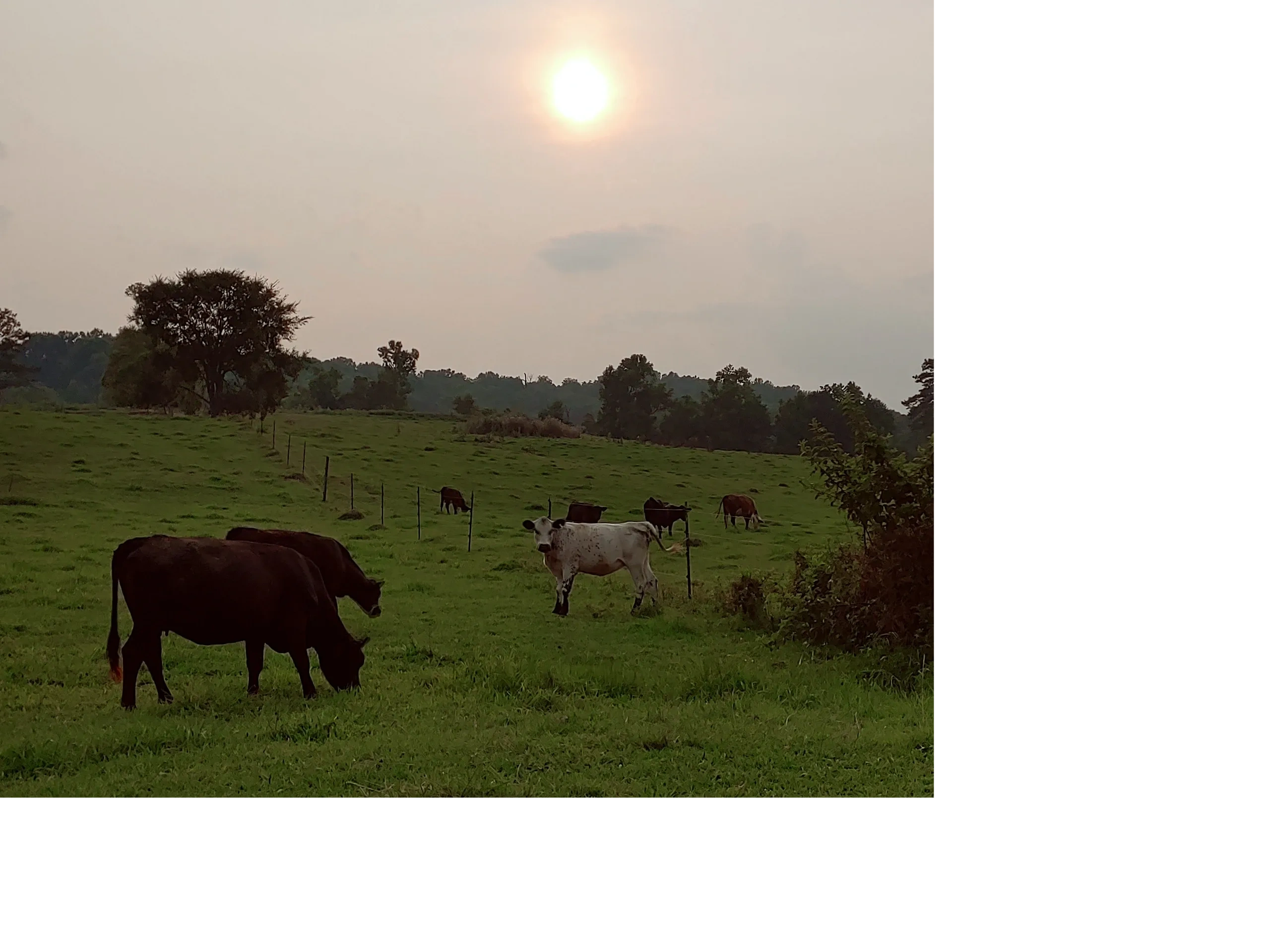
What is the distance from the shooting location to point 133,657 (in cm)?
284

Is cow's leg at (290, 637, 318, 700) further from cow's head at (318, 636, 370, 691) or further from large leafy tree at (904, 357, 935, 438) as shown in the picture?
large leafy tree at (904, 357, 935, 438)

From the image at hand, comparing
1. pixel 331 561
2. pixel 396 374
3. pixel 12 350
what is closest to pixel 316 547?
pixel 331 561

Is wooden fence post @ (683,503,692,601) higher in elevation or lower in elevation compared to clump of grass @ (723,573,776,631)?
higher

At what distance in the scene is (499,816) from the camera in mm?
1783

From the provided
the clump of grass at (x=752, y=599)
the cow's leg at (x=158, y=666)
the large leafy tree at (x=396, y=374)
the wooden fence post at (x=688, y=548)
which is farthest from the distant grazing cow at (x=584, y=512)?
the cow's leg at (x=158, y=666)

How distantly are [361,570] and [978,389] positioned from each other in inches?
89.9

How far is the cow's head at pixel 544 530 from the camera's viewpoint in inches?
137

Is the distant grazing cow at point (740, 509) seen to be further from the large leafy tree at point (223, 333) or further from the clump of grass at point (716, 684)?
the large leafy tree at point (223, 333)

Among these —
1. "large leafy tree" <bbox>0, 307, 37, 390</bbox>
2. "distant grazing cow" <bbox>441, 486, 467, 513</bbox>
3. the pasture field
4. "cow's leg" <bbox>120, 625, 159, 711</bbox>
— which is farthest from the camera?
"distant grazing cow" <bbox>441, 486, 467, 513</bbox>

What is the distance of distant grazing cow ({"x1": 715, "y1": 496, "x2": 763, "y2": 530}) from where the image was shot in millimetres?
3539

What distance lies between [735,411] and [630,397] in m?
0.41

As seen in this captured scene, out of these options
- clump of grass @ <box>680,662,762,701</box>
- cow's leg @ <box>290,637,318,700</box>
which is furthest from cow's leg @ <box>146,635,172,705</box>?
clump of grass @ <box>680,662,762,701</box>

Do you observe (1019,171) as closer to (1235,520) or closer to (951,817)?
(1235,520)

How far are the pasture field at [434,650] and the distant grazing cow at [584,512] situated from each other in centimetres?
4
